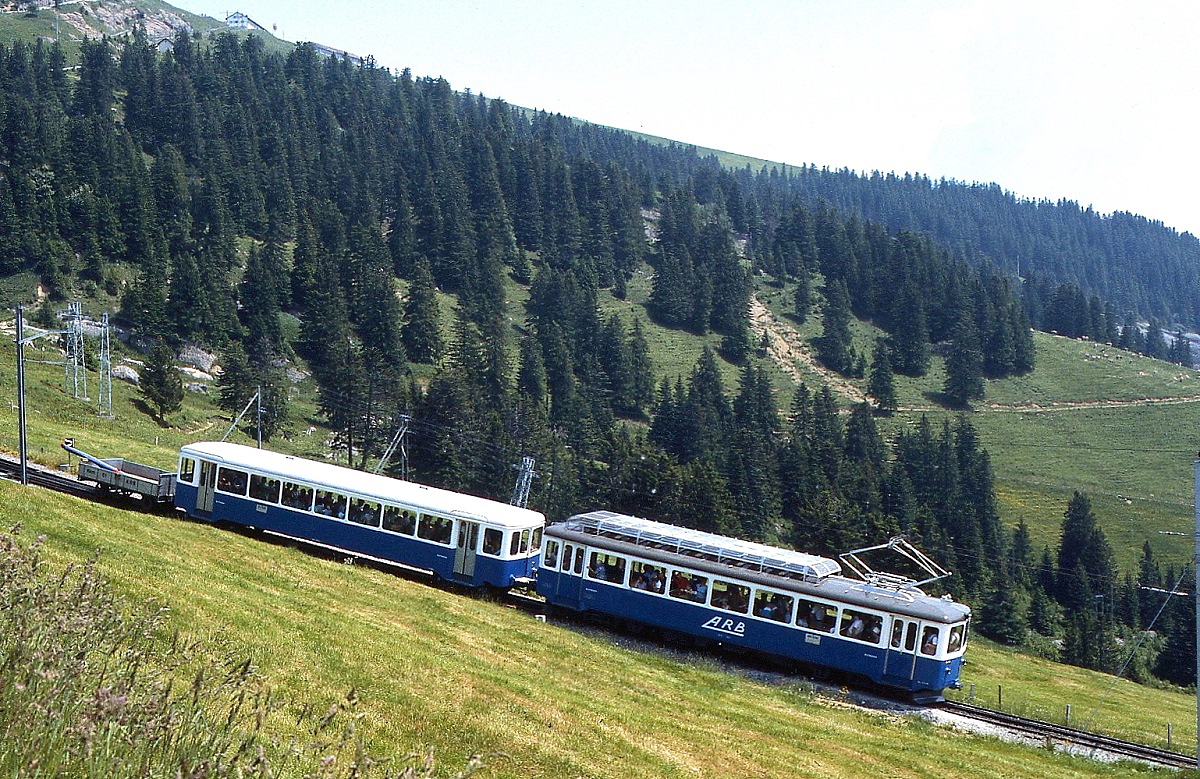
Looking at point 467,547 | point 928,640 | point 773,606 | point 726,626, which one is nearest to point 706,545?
point 726,626

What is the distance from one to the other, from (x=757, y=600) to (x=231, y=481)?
18466 millimetres

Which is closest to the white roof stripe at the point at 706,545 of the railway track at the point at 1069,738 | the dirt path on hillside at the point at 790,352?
the railway track at the point at 1069,738

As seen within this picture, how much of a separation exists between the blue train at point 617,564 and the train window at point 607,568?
3cm

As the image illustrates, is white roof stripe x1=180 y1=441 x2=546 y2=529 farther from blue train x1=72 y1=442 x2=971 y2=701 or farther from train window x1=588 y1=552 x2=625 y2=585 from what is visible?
train window x1=588 y1=552 x2=625 y2=585

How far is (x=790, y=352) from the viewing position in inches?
6407

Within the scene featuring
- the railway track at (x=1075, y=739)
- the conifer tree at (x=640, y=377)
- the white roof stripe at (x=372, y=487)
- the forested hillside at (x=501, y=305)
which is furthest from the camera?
the conifer tree at (x=640, y=377)

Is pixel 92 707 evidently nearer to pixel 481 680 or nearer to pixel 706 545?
pixel 481 680

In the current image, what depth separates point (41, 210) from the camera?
113000 mm

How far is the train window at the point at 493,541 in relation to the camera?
1400 inches

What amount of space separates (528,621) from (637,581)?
3904mm

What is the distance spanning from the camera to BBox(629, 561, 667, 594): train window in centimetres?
3388

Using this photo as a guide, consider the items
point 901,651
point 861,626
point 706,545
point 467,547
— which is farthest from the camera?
point 467,547

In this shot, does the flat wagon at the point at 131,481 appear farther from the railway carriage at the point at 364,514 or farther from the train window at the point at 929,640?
the train window at the point at 929,640

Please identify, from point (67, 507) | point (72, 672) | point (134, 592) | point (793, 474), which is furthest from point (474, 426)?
point (72, 672)
